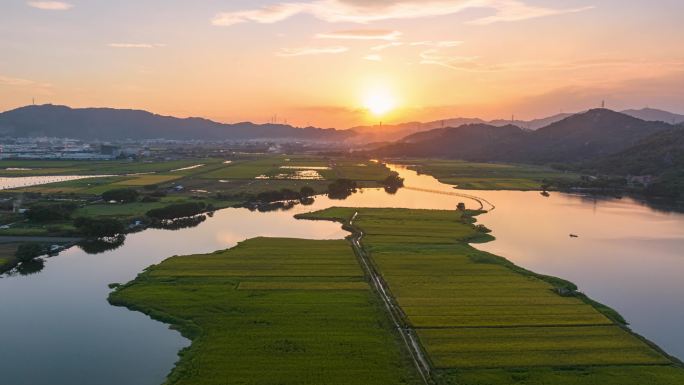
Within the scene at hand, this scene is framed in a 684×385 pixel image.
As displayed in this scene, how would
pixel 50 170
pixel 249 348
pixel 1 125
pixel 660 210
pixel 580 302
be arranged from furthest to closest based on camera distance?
pixel 1 125, pixel 50 170, pixel 660 210, pixel 580 302, pixel 249 348

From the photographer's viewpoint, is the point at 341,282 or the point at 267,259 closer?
the point at 341,282

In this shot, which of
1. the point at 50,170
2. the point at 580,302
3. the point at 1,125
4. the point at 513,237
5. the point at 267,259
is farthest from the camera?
the point at 1,125

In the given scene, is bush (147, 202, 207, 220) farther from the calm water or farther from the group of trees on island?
the group of trees on island

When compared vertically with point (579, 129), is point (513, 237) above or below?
below

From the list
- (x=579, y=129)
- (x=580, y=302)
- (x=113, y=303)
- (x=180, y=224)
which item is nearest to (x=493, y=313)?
(x=580, y=302)

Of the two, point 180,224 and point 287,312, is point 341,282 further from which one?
point 180,224

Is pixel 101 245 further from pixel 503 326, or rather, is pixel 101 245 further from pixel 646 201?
pixel 646 201
